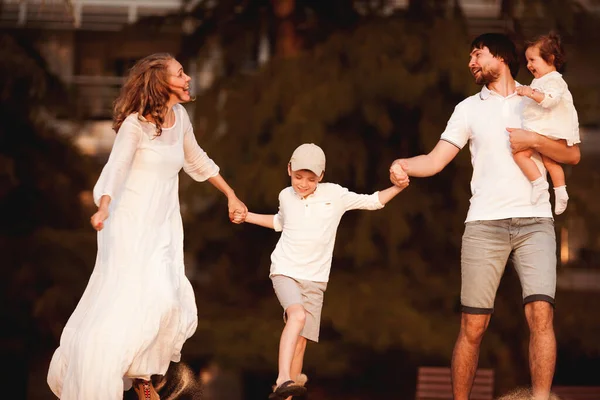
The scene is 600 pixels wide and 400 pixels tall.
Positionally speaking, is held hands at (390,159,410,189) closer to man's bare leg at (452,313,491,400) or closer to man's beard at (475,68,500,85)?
man's beard at (475,68,500,85)

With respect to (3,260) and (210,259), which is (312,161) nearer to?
(210,259)

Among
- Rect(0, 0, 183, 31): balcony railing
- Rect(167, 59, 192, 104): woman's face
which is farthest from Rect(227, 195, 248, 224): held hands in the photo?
Rect(0, 0, 183, 31): balcony railing

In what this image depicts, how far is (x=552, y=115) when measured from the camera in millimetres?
5055

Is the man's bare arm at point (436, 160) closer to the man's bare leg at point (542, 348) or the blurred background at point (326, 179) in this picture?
the man's bare leg at point (542, 348)

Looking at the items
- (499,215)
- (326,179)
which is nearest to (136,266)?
(499,215)

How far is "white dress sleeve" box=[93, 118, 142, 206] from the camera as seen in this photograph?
4.89m

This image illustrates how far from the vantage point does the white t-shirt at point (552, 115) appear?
498 cm

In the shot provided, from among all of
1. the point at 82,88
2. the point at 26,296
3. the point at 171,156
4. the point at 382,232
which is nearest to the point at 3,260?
the point at 26,296

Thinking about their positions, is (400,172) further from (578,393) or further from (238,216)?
(578,393)

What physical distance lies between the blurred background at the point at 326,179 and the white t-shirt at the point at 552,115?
165 inches

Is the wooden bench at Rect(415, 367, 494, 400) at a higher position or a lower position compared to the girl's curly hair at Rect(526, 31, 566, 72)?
lower

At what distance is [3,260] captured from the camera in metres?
11.5

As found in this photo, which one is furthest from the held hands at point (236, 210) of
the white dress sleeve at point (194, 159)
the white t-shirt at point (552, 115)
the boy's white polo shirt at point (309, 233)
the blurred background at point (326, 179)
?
the blurred background at point (326, 179)

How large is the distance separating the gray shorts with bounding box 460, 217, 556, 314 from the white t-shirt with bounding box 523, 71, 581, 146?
1.27ft
